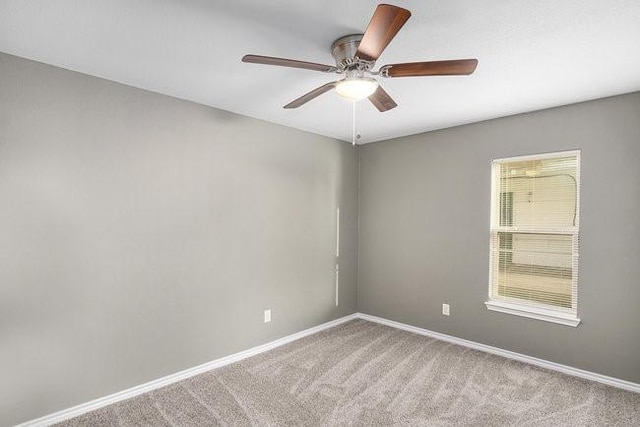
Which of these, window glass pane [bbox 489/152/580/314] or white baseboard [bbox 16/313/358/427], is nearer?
white baseboard [bbox 16/313/358/427]

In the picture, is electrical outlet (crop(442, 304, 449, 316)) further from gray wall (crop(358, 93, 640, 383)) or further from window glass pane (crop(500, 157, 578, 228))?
window glass pane (crop(500, 157, 578, 228))

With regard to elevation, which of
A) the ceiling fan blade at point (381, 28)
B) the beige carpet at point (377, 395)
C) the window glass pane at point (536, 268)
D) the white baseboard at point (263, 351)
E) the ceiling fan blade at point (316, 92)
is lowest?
the beige carpet at point (377, 395)

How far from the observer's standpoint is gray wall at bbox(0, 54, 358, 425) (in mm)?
2125

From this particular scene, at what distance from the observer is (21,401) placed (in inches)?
83.0

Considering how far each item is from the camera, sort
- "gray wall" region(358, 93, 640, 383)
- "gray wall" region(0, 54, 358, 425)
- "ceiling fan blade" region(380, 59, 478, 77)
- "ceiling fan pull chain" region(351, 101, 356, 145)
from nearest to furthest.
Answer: "ceiling fan blade" region(380, 59, 478, 77) < "gray wall" region(0, 54, 358, 425) < "gray wall" region(358, 93, 640, 383) < "ceiling fan pull chain" region(351, 101, 356, 145)

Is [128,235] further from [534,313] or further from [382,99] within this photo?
[534,313]

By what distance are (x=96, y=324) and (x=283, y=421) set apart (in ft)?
4.87

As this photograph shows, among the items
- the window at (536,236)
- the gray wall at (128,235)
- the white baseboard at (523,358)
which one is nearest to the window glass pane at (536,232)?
the window at (536,236)

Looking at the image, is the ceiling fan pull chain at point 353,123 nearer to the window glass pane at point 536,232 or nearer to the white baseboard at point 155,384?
the window glass pane at point 536,232

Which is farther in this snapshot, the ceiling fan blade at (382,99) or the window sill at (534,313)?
the window sill at (534,313)

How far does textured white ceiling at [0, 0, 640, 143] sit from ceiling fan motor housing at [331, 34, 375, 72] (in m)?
0.05

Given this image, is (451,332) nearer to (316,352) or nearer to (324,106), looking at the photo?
(316,352)

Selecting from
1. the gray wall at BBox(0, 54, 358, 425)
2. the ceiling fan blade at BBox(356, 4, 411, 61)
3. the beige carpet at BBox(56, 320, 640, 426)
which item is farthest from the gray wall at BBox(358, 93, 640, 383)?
the ceiling fan blade at BBox(356, 4, 411, 61)

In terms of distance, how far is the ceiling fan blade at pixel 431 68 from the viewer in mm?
1628
